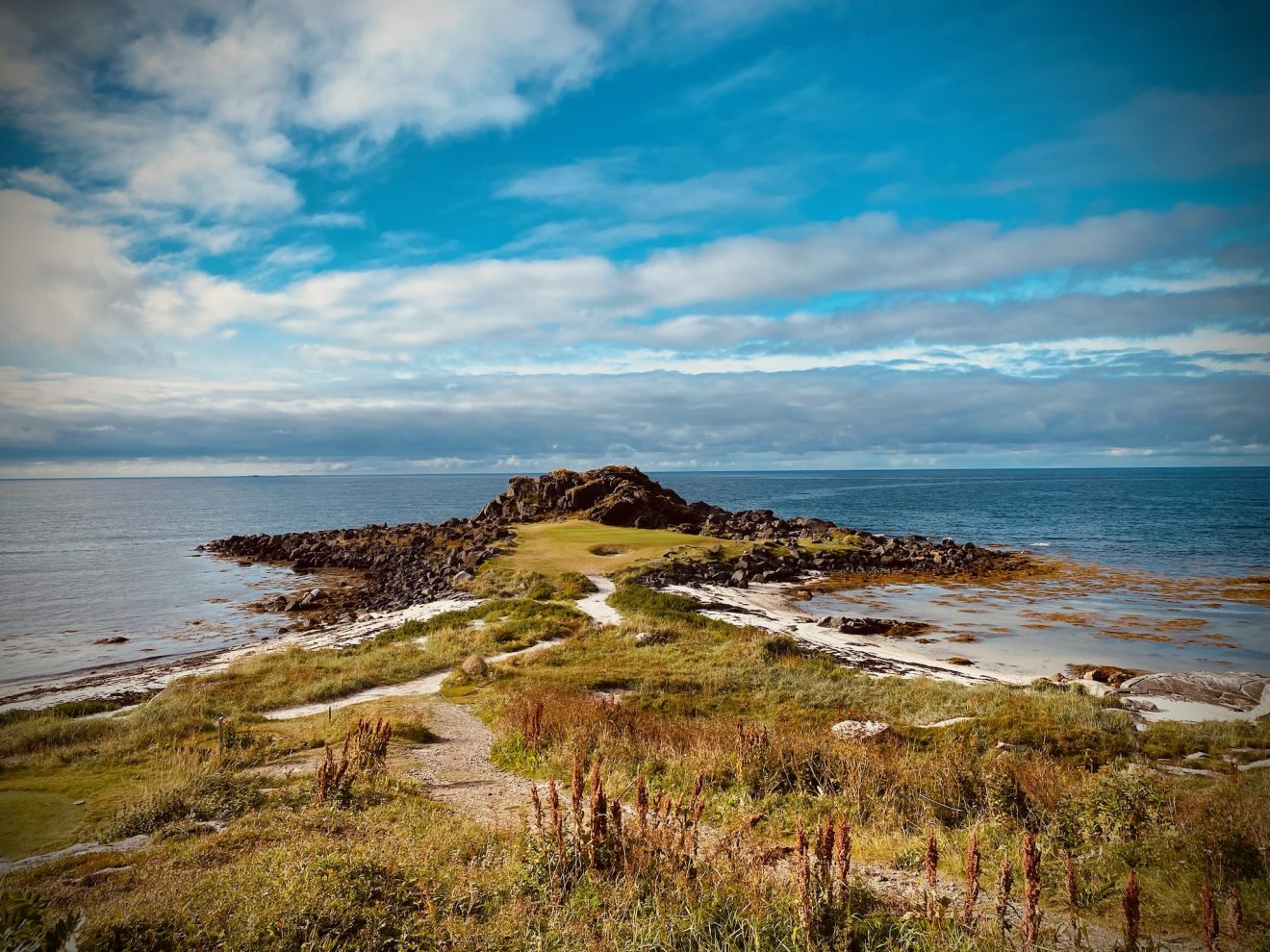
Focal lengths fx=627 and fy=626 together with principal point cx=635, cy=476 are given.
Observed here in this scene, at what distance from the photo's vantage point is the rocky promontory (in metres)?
43.1

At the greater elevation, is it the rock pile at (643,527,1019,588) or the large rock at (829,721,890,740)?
the large rock at (829,721,890,740)

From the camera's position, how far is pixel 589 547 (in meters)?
48.9

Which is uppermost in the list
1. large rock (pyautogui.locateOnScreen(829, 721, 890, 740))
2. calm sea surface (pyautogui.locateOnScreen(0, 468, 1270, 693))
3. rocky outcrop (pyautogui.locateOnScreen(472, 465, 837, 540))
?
rocky outcrop (pyautogui.locateOnScreen(472, 465, 837, 540))

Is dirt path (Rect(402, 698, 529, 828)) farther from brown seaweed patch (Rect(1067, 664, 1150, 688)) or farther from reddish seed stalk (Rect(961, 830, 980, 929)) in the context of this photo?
brown seaweed patch (Rect(1067, 664, 1150, 688))

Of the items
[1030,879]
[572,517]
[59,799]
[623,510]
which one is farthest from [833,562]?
[1030,879]

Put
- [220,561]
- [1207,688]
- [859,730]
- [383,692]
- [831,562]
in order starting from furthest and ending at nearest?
[220,561] → [831,562] → [383,692] → [1207,688] → [859,730]

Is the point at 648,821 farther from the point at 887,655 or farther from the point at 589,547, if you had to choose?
the point at 589,547

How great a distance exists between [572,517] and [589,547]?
16178mm

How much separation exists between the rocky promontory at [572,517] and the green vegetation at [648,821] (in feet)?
76.6

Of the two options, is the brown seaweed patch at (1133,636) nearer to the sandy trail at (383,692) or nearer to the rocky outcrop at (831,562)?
the rocky outcrop at (831,562)

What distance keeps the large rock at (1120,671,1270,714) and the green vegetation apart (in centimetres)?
352

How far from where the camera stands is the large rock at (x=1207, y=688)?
1942 cm

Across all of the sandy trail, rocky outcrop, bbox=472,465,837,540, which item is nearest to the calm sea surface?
the sandy trail

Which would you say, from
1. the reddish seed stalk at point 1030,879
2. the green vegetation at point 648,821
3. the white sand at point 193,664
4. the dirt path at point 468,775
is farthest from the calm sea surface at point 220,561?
the reddish seed stalk at point 1030,879
